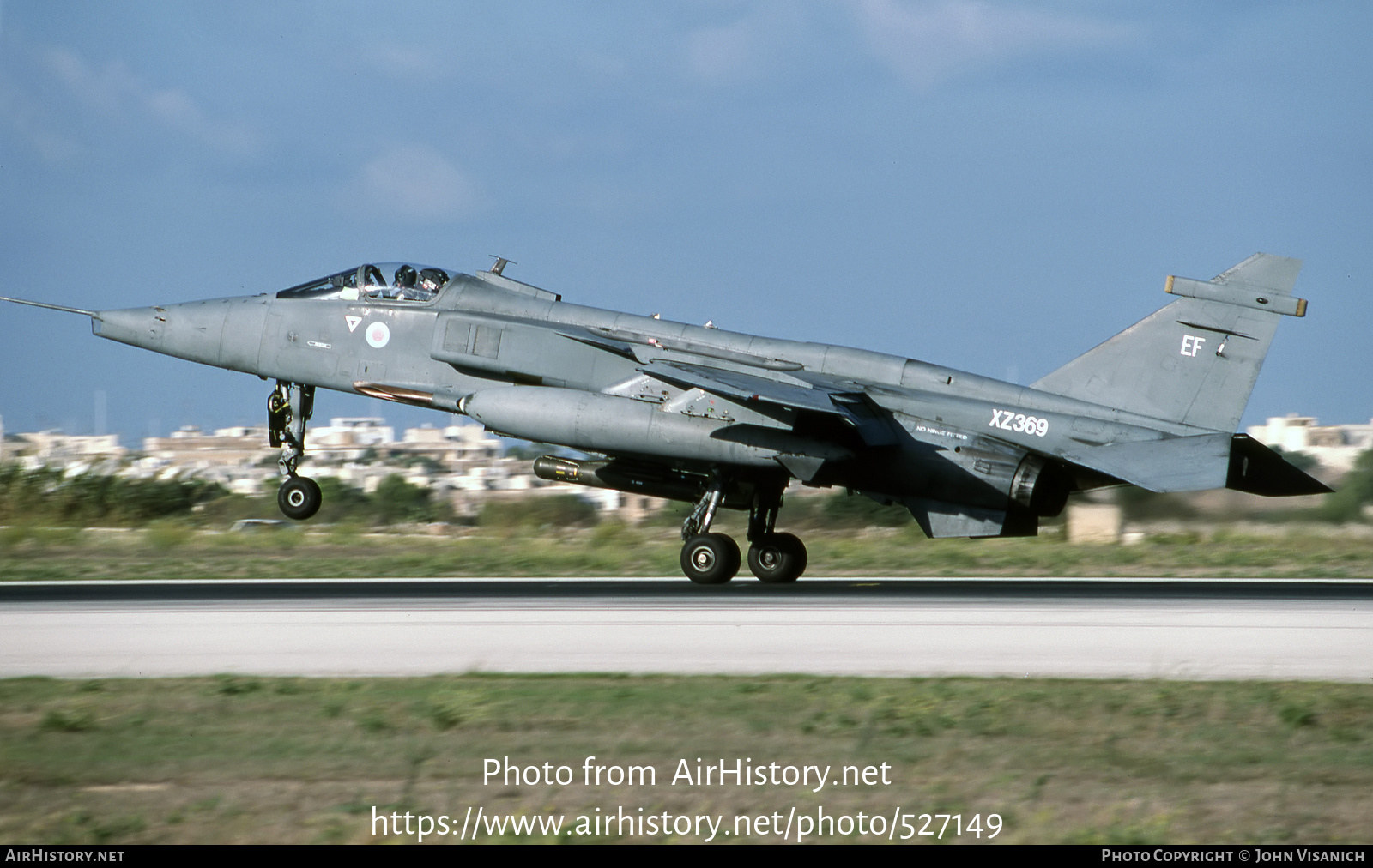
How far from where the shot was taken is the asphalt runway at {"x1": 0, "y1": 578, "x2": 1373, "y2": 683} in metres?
10.5

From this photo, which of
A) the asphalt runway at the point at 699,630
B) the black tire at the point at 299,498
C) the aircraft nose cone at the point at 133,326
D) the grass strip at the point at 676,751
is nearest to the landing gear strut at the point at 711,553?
the asphalt runway at the point at 699,630

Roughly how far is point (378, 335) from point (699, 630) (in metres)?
7.29

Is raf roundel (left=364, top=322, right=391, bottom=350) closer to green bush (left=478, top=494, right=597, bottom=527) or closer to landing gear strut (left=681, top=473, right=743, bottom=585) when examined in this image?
landing gear strut (left=681, top=473, right=743, bottom=585)

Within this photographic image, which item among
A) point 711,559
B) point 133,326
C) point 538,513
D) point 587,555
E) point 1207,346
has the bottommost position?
point 538,513

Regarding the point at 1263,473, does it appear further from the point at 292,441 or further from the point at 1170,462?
the point at 292,441

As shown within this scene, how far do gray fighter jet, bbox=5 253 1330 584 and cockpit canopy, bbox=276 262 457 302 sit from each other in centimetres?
3

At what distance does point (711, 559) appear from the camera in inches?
646

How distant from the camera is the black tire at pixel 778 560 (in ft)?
55.8

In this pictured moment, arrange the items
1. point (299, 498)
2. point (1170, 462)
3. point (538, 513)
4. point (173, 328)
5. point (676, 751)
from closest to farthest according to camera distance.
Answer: point (676, 751), point (1170, 462), point (299, 498), point (173, 328), point (538, 513)

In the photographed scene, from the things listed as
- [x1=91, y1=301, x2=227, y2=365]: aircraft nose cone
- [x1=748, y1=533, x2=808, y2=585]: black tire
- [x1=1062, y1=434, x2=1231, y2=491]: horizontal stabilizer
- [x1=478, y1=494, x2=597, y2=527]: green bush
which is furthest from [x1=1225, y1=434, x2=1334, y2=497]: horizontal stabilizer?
[x1=478, y1=494, x2=597, y2=527]: green bush

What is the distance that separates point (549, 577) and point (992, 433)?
6665 millimetres

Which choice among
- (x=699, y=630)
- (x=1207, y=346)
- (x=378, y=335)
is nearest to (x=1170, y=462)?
(x=1207, y=346)

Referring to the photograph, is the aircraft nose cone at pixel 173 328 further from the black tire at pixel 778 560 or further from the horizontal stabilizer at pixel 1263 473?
the horizontal stabilizer at pixel 1263 473

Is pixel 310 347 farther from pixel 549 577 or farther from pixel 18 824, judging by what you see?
pixel 18 824
